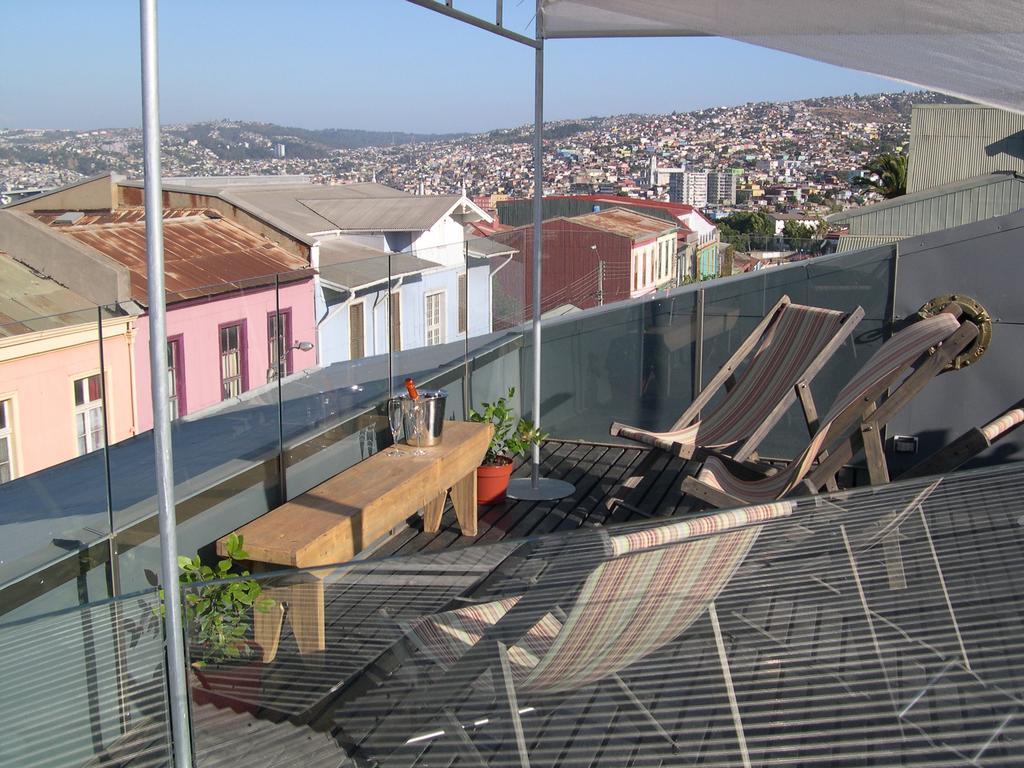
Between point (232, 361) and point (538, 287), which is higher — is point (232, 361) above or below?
below

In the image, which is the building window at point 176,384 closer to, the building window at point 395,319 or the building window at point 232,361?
the building window at point 232,361

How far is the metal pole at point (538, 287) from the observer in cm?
459

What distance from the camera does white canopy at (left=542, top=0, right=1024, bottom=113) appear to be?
3.04 meters

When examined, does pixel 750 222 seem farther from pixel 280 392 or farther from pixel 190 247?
pixel 280 392

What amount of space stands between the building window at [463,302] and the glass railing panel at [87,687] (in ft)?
11.3

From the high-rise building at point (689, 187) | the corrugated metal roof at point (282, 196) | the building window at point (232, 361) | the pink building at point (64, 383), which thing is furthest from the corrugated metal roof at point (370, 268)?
the high-rise building at point (689, 187)

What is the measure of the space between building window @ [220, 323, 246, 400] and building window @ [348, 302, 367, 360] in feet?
2.16

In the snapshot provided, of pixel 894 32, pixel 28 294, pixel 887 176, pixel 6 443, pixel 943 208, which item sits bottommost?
pixel 28 294

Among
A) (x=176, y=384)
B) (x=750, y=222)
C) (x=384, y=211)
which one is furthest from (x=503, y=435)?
(x=384, y=211)

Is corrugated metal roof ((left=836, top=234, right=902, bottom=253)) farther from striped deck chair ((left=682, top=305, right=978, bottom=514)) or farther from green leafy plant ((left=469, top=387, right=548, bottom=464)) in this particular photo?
green leafy plant ((left=469, top=387, right=548, bottom=464))

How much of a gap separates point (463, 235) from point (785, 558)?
80.4ft

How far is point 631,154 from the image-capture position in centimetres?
2856

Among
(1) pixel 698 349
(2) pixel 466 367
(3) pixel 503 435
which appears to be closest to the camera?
(3) pixel 503 435

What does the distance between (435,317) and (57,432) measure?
254 cm
